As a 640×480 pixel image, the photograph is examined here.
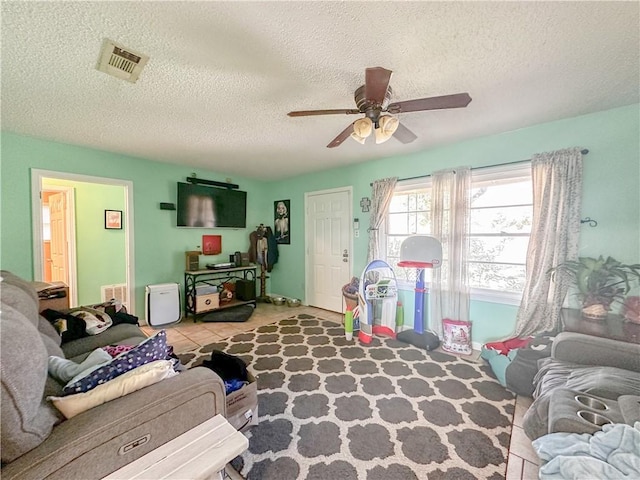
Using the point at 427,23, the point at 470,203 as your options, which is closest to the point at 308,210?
the point at 470,203

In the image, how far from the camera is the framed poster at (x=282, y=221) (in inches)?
193

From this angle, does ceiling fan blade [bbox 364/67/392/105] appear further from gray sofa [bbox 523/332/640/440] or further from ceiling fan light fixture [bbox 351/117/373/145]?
gray sofa [bbox 523/332/640/440]

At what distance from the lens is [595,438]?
3.44 feet

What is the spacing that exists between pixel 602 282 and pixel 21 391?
350 centimetres

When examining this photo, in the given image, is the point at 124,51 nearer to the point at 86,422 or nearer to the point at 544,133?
the point at 86,422

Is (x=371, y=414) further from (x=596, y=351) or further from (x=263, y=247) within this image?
(x=263, y=247)

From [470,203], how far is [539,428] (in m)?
2.13

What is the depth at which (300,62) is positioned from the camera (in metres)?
1.56

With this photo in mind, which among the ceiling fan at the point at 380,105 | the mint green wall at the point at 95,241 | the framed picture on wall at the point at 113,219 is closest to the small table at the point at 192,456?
the ceiling fan at the point at 380,105

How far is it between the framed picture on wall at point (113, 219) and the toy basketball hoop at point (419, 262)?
460 centimetres

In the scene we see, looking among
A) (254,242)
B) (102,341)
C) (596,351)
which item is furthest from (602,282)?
(254,242)

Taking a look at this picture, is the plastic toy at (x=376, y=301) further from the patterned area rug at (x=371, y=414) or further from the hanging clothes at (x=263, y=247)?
the hanging clothes at (x=263, y=247)

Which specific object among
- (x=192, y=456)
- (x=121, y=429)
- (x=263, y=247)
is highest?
(x=263, y=247)

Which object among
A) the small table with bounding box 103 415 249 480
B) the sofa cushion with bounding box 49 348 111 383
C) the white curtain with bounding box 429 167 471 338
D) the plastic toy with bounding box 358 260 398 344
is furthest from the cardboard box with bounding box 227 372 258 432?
the white curtain with bounding box 429 167 471 338
